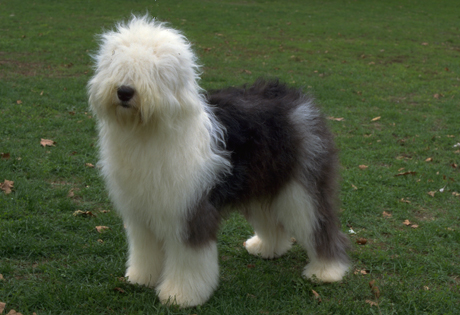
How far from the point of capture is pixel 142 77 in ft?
9.65

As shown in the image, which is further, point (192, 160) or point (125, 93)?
point (192, 160)

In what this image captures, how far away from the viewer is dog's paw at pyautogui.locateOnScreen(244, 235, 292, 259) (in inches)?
174

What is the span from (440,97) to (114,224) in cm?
766

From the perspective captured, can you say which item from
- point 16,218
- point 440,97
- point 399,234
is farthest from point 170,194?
point 440,97

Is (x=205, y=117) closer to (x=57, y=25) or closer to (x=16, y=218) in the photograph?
(x=16, y=218)

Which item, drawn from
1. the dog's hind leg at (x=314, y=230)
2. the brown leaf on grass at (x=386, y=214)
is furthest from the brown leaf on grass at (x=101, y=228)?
the brown leaf on grass at (x=386, y=214)

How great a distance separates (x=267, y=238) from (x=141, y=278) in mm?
1195

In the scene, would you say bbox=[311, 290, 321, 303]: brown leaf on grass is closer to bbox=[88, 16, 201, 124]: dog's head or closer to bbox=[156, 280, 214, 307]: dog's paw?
bbox=[156, 280, 214, 307]: dog's paw

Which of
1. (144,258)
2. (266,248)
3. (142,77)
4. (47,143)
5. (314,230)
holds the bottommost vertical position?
(47,143)

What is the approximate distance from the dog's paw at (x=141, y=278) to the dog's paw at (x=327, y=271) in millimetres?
1267

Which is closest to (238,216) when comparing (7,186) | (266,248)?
(266,248)

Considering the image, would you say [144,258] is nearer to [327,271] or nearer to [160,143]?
[160,143]

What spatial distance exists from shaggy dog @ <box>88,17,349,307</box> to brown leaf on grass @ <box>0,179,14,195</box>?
1905 millimetres

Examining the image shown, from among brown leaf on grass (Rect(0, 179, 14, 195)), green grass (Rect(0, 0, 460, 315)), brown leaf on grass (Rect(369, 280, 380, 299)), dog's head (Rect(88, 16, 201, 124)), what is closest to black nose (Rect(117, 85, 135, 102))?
dog's head (Rect(88, 16, 201, 124))
